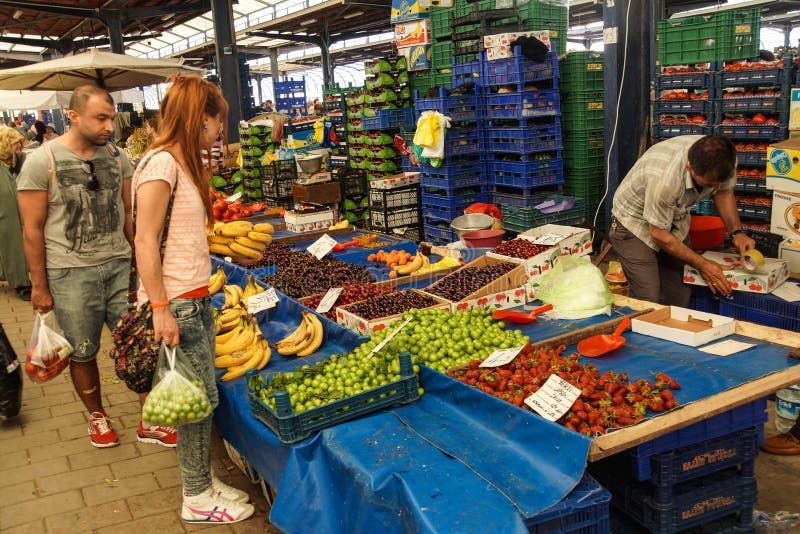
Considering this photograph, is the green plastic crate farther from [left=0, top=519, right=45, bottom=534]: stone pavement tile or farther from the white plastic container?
[left=0, top=519, right=45, bottom=534]: stone pavement tile

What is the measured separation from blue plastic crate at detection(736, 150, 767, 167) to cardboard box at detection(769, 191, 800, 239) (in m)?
2.72

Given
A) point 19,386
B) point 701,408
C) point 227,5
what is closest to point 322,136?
point 227,5

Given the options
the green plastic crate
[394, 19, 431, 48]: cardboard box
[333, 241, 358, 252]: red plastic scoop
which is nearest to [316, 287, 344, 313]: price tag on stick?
[333, 241, 358, 252]: red plastic scoop

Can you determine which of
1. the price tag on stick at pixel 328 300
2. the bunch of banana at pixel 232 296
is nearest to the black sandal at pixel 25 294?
the bunch of banana at pixel 232 296

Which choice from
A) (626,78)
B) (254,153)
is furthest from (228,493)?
(254,153)

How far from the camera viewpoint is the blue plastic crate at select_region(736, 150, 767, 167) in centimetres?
703

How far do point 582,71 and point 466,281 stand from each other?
4.55m

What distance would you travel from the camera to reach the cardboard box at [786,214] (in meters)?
4.43

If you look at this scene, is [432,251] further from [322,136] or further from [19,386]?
[322,136]

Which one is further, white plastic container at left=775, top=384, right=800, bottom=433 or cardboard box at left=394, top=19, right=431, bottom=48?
cardboard box at left=394, top=19, right=431, bottom=48

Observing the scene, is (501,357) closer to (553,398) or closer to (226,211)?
(553,398)

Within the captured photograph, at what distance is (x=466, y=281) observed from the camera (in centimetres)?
412

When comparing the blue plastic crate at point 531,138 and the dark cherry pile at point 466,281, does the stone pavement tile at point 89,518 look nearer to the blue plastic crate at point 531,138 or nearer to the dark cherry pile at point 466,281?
the dark cherry pile at point 466,281

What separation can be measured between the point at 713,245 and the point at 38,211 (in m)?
4.11
